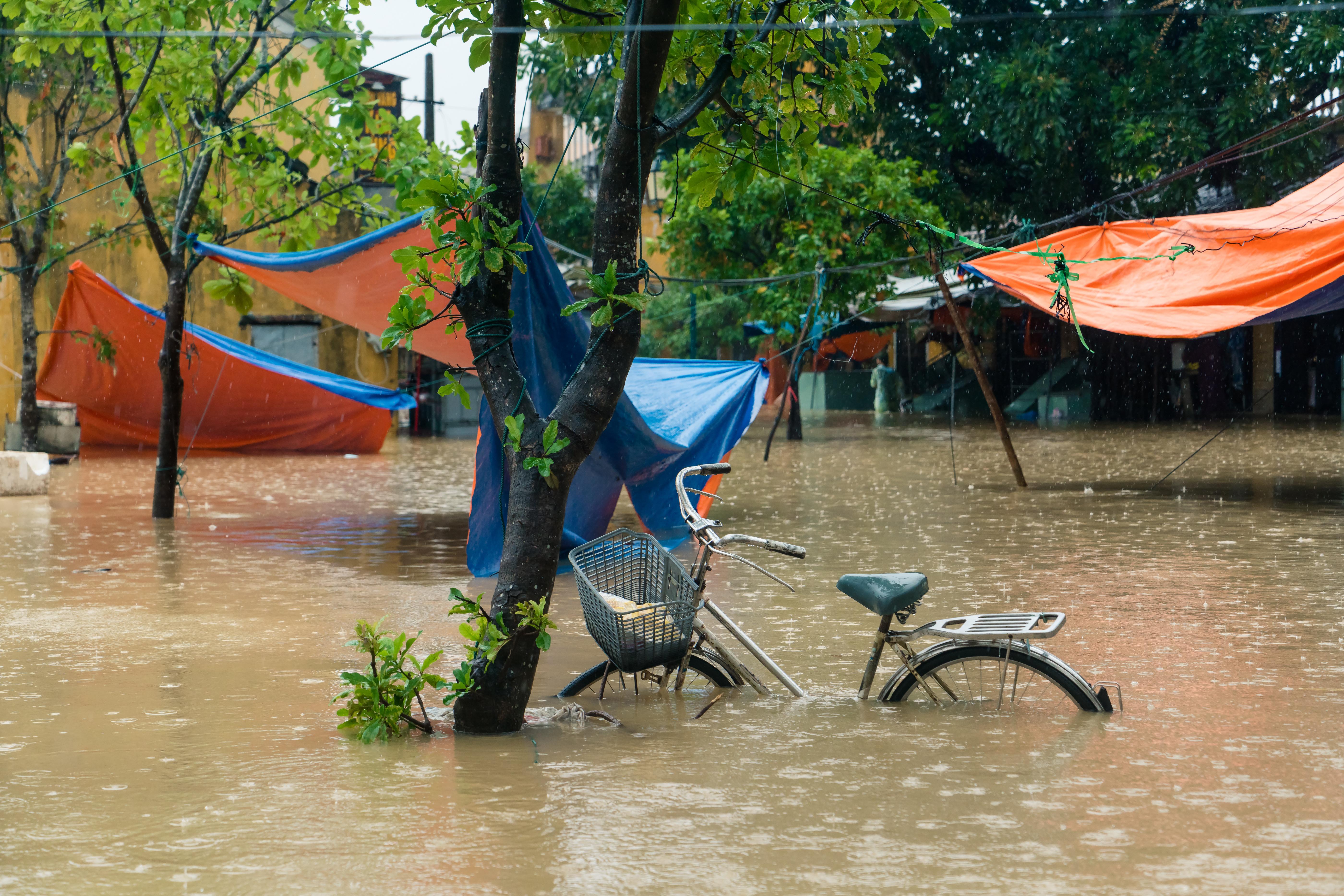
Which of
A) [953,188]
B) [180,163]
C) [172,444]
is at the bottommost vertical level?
[172,444]

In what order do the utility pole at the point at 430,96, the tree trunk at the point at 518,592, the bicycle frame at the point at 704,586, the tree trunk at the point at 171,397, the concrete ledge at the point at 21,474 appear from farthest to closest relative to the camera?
the utility pole at the point at 430,96 → the concrete ledge at the point at 21,474 → the tree trunk at the point at 171,397 → the bicycle frame at the point at 704,586 → the tree trunk at the point at 518,592

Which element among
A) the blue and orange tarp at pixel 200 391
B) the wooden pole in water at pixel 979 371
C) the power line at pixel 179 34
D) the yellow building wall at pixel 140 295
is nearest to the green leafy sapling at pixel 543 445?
the power line at pixel 179 34

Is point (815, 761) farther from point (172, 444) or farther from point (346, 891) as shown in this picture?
point (172, 444)

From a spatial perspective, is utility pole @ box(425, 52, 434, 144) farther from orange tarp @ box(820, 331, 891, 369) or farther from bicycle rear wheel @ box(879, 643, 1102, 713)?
bicycle rear wheel @ box(879, 643, 1102, 713)

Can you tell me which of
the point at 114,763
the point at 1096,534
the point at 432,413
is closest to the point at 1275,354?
the point at 432,413

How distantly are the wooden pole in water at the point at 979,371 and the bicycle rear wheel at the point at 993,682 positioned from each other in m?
7.10

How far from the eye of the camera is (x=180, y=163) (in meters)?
11.0

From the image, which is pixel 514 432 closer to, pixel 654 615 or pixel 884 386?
pixel 654 615

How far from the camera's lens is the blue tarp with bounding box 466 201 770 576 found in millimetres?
7500

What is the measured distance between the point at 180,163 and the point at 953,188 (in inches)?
607

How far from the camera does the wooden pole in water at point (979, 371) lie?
11711mm

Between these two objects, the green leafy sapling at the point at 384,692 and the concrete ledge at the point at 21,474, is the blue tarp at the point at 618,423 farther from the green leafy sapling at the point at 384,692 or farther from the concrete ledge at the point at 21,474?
the concrete ledge at the point at 21,474

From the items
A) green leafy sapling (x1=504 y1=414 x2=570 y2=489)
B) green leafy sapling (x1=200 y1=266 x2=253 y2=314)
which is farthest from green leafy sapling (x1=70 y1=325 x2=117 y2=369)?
green leafy sapling (x1=504 y1=414 x2=570 y2=489)

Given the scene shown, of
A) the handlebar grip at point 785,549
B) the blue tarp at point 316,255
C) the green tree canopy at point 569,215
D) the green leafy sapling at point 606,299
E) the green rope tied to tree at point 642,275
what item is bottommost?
the handlebar grip at point 785,549
